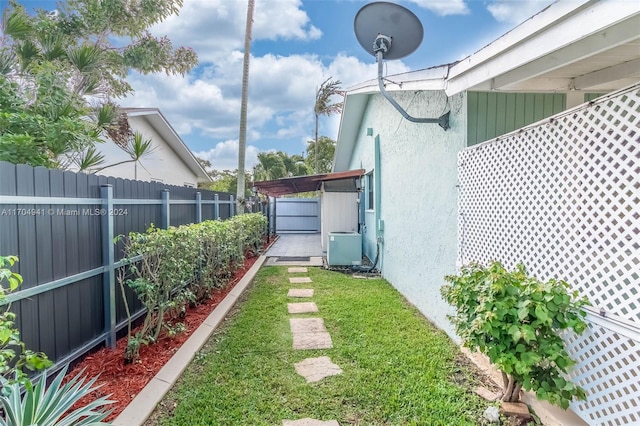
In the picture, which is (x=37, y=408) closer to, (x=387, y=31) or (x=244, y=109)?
(x=387, y=31)

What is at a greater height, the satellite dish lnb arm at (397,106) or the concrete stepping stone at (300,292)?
the satellite dish lnb arm at (397,106)

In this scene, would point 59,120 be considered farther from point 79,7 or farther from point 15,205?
point 79,7

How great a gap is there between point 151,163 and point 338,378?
12.6m

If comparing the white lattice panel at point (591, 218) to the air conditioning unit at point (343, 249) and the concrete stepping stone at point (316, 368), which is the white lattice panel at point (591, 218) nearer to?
the concrete stepping stone at point (316, 368)

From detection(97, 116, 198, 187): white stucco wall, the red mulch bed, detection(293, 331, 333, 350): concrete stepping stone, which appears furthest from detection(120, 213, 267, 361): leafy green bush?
detection(97, 116, 198, 187): white stucco wall

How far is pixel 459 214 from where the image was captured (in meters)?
4.26

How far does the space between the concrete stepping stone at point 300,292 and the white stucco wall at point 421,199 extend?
1807 millimetres

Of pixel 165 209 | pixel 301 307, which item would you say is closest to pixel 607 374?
pixel 301 307

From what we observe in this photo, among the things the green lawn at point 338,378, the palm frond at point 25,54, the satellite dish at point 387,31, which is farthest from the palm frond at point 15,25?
the green lawn at point 338,378

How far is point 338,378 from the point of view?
347cm

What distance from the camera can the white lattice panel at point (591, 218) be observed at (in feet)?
7.02

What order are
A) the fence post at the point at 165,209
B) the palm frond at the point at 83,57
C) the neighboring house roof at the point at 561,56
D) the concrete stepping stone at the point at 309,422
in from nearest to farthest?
the neighboring house roof at the point at 561,56 → the concrete stepping stone at the point at 309,422 → the fence post at the point at 165,209 → the palm frond at the point at 83,57

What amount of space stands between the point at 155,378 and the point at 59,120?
14.1 ft

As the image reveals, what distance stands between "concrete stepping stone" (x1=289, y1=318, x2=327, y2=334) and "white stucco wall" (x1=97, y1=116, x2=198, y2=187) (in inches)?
333
